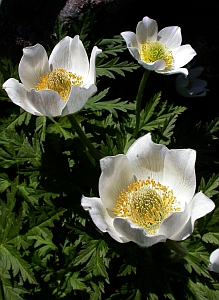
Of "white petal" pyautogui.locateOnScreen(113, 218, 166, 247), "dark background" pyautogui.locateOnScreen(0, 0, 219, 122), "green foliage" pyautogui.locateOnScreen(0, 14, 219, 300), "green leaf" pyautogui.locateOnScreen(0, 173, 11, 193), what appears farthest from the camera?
"dark background" pyautogui.locateOnScreen(0, 0, 219, 122)

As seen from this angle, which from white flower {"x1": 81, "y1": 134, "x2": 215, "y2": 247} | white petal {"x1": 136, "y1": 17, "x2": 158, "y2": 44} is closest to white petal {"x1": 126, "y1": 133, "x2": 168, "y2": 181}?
white flower {"x1": 81, "y1": 134, "x2": 215, "y2": 247}

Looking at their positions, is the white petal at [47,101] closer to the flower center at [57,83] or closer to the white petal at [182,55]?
the flower center at [57,83]

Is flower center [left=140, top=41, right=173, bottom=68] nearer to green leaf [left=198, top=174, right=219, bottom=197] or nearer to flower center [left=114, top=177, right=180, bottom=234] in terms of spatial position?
green leaf [left=198, top=174, right=219, bottom=197]

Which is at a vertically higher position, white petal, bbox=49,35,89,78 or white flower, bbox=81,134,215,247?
white petal, bbox=49,35,89,78

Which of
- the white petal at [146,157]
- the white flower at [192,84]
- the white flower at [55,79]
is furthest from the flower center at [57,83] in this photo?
the white flower at [192,84]

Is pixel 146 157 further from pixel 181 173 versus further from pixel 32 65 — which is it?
pixel 32 65

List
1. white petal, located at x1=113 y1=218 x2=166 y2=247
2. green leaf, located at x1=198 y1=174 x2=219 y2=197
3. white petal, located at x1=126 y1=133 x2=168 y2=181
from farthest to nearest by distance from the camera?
green leaf, located at x1=198 y1=174 x2=219 y2=197 → white petal, located at x1=126 y1=133 x2=168 y2=181 → white petal, located at x1=113 y1=218 x2=166 y2=247

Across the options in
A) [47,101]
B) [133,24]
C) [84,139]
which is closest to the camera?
[47,101]

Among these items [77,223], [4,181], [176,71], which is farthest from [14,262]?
[176,71]
